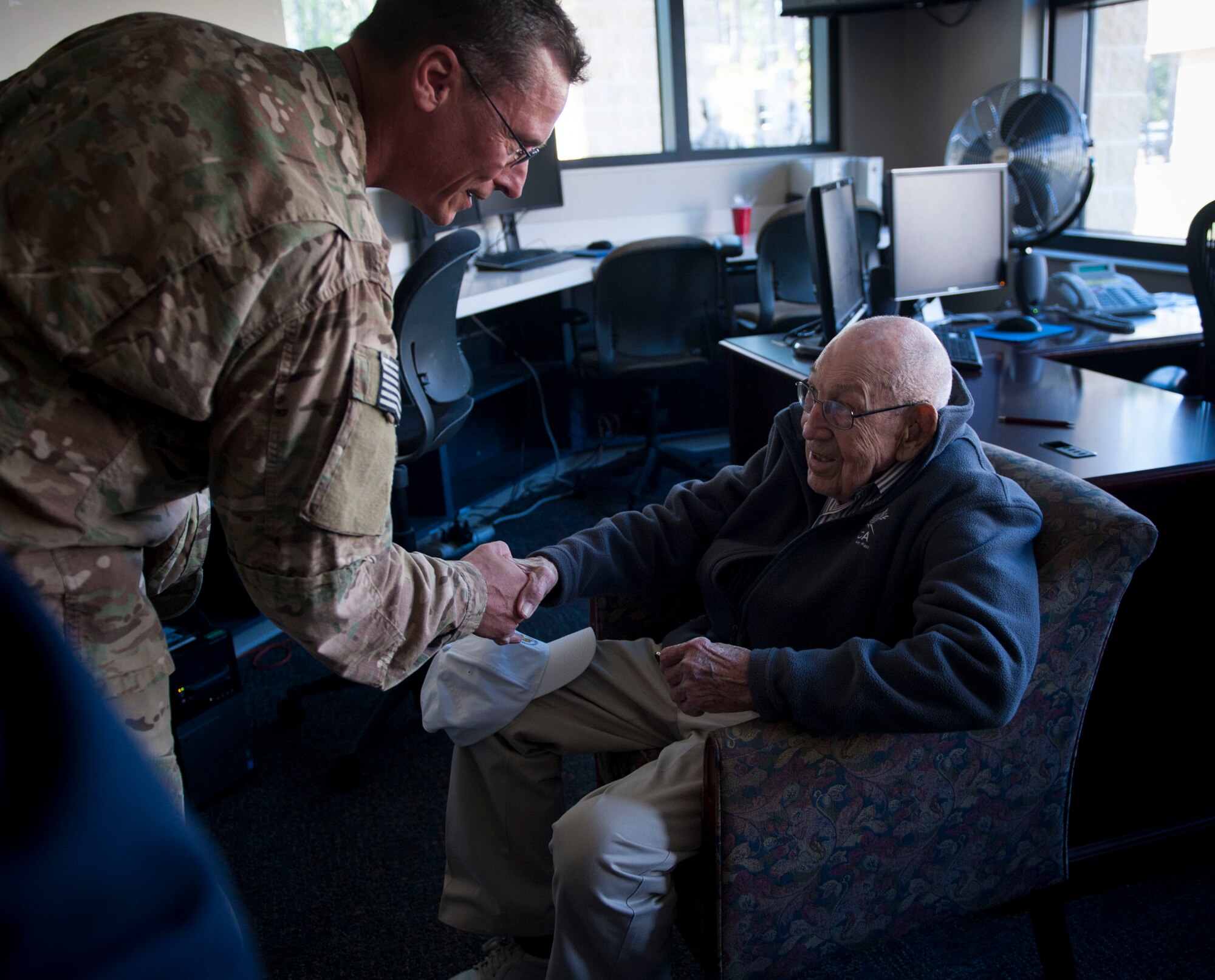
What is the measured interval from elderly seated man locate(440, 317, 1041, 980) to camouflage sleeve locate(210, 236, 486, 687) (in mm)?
476

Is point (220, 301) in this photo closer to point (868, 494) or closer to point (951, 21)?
point (868, 494)

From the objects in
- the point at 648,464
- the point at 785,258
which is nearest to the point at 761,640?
the point at 648,464

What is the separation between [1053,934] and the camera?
4.54 ft

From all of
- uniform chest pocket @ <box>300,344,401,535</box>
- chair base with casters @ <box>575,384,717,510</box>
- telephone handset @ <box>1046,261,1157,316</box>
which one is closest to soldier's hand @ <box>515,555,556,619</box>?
uniform chest pocket @ <box>300,344,401,535</box>

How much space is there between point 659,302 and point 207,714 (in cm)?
225

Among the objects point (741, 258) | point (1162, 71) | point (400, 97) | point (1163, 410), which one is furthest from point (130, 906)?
point (1162, 71)

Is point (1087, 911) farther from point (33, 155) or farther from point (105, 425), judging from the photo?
point (33, 155)

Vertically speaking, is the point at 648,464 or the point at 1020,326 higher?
the point at 1020,326

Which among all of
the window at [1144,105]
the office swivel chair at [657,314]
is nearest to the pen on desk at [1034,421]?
the office swivel chair at [657,314]

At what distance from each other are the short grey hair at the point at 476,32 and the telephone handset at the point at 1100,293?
7.92ft

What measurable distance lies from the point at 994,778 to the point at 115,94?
3.96 ft

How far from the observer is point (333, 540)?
2.91ft

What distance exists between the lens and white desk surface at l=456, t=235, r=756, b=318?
10.2 ft

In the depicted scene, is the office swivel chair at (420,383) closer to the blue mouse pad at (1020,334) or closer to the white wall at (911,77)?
the blue mouse pad at (1020,334)
